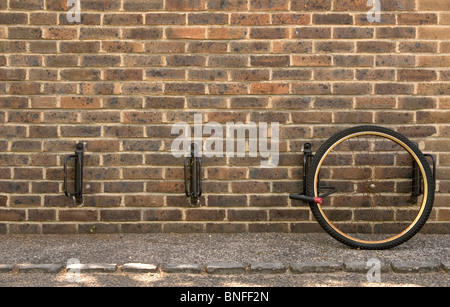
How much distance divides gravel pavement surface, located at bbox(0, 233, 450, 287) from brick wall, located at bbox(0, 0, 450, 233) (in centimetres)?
21

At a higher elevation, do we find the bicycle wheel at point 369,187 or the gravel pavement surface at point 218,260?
the bicycle wheel at point 369,187

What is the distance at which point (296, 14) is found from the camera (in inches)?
137

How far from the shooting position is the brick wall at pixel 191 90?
3494mm

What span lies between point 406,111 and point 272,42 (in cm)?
104

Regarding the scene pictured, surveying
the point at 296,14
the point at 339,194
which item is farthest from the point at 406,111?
the point at 296,14

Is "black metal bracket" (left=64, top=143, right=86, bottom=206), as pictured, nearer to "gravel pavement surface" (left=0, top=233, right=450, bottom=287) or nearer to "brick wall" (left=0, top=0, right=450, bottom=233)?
"brick wall" (left=0, top=0, right=450, bottom=233)

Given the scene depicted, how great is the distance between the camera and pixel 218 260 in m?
3.01

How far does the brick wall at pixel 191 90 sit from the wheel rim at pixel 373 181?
0.15 m

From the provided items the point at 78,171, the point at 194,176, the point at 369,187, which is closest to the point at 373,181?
the point at 369,187

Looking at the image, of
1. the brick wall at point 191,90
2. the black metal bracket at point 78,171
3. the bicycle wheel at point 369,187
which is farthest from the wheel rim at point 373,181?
the black metal bracket at point 78,171

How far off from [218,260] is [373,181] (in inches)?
49.8

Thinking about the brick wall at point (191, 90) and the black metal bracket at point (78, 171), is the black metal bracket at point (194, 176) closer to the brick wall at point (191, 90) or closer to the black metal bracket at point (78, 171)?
the brick wall at point (191, 90)

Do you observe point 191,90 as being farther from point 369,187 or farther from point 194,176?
point 369,187

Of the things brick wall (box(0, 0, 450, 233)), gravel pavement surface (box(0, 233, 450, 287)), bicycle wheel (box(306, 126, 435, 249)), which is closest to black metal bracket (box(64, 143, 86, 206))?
brick wall (box(0, 0, 450, 233))
